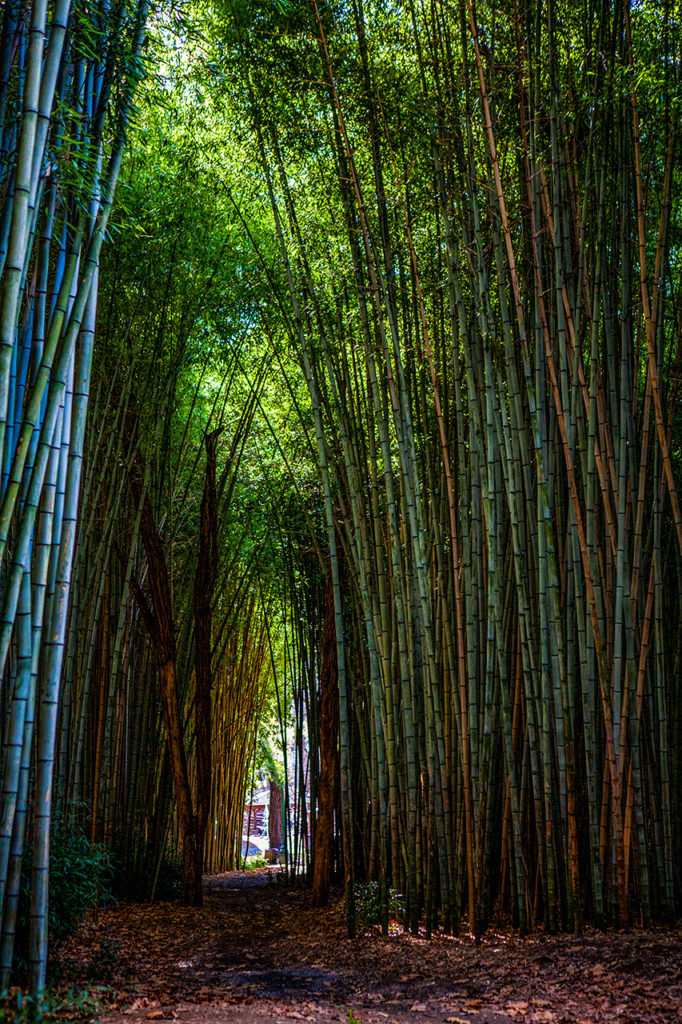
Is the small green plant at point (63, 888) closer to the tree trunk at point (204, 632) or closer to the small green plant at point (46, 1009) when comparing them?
the small green plant at point (46, 1009)

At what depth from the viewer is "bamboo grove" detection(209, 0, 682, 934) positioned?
3.52 metres

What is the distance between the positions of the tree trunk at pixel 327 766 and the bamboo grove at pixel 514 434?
2.78ft

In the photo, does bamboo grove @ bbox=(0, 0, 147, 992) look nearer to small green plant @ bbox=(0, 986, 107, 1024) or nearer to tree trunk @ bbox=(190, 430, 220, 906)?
small green plant @ bbox=(0, 986, 107, 1024)

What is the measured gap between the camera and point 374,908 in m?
4.05

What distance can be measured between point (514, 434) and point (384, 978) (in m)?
2.25

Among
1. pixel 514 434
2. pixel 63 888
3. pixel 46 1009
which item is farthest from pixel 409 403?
pixel 46 1009

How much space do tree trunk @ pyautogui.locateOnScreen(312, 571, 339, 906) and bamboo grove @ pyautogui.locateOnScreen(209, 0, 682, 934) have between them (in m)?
0.85

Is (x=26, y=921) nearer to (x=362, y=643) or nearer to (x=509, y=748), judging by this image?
(x=509, y=748)

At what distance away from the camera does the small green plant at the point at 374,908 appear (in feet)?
13.1

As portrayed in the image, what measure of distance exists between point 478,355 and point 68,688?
2.68 m

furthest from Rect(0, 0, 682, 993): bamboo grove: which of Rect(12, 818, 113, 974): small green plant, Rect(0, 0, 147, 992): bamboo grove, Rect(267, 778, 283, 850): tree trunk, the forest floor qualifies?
Rect(267, 778, 283, 850): tree trunk

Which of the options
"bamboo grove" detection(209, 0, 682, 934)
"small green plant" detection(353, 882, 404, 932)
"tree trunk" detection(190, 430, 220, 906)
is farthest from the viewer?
"tree trunk" detection(190, 430, 220, 906)

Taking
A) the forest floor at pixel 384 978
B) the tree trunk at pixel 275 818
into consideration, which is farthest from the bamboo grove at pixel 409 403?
the tree trunk at pixel 275 818

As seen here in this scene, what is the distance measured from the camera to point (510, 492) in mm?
3711
